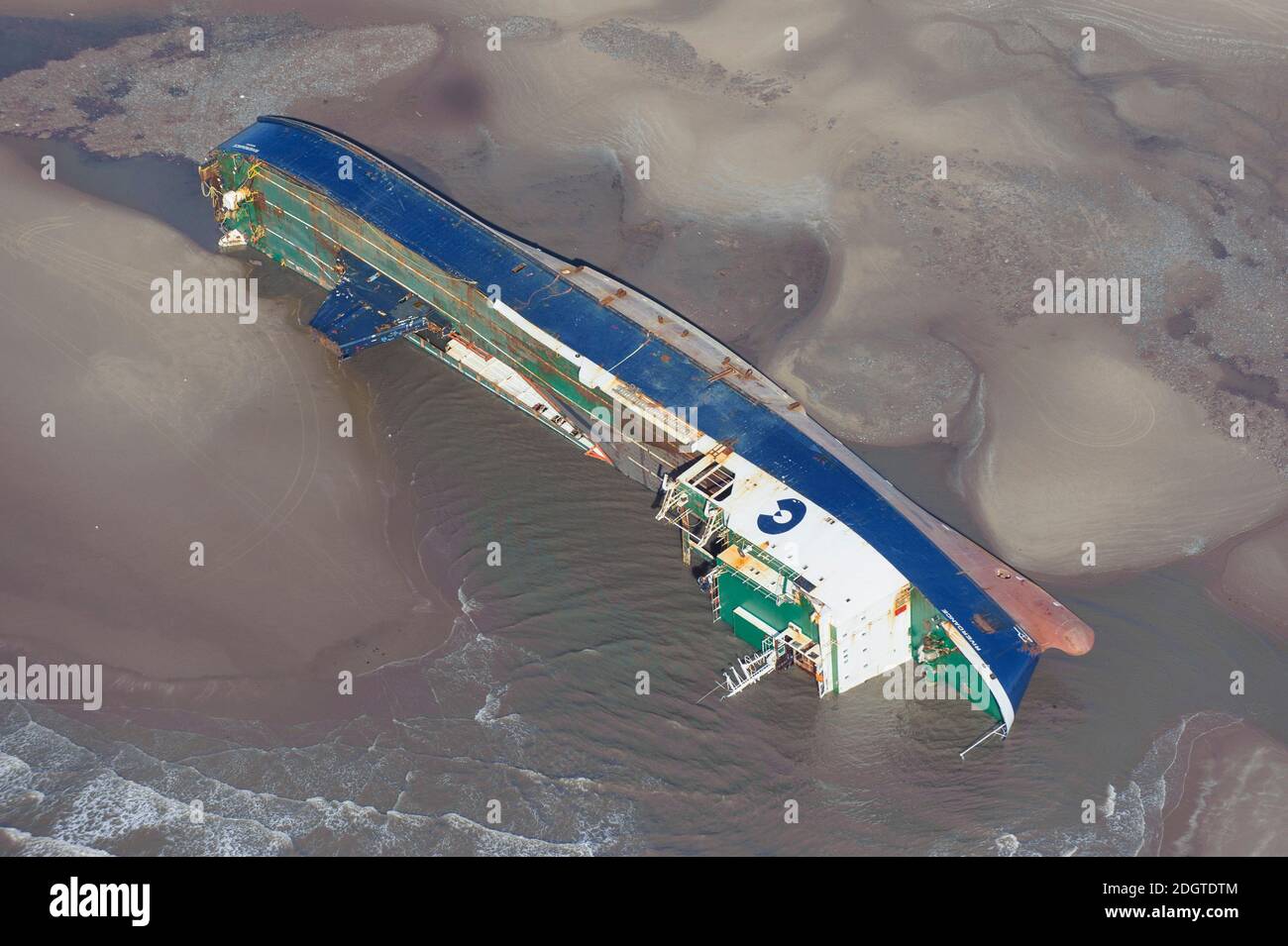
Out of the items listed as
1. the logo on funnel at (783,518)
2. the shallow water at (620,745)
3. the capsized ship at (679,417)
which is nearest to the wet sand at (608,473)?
the shallow water at (620,745)

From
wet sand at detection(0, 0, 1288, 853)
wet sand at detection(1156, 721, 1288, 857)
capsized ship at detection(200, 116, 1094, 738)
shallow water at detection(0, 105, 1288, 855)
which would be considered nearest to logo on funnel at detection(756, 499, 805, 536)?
capsized ship at detection(200, 116, 1094, 738)

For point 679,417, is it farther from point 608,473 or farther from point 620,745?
point 620,745

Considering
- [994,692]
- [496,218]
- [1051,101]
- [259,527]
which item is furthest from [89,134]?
[994,692]

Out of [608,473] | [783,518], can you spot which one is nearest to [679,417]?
[608,473]
